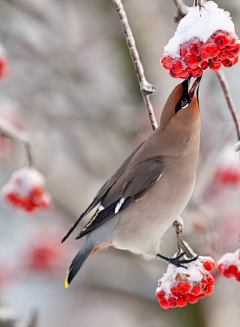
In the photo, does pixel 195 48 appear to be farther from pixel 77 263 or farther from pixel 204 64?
pixel 77 263

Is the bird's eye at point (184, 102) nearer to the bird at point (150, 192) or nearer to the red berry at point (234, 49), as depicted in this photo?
the bird at point (150, 192)

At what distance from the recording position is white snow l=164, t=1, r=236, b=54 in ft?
6.05

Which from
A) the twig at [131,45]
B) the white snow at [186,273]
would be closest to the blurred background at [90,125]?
the white snow at [186,273]

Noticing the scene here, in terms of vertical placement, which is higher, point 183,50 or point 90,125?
point 183,50

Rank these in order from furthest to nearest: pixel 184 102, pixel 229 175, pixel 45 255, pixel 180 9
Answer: pixel 45 255 → pixel 229 175 → pixel 184 102 → pixel 180 9

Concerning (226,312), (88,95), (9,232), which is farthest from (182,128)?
(9,232)

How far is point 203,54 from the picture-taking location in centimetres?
182

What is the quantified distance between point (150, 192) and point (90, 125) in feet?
9.27

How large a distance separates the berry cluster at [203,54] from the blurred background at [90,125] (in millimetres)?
2321

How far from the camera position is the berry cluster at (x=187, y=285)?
224cm

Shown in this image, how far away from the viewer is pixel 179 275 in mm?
2270

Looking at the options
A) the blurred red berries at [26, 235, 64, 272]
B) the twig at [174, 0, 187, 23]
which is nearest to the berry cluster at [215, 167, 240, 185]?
the twig at [174, 0, 187, 23]

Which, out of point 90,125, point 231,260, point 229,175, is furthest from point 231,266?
point 90,125

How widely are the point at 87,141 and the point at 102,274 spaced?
145 cm
